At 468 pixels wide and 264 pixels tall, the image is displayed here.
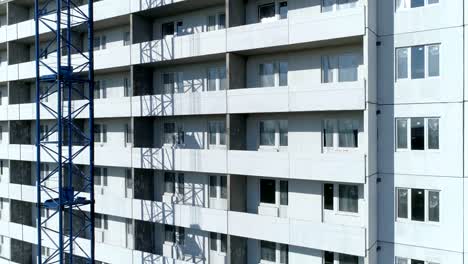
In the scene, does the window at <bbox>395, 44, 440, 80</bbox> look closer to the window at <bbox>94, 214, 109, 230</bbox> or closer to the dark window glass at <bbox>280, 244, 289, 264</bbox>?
the dark window glass at <bbox>280, 244, 289, 264</bbox>

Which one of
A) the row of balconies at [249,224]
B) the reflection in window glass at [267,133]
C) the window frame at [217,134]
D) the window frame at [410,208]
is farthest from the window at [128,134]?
the window frame at [410,208]

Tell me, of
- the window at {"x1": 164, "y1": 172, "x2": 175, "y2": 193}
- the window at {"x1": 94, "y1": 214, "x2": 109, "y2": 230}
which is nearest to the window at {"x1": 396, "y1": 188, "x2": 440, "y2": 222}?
the window at {"x1": 164, "y1": 172, "x2": 175, "y2": 193}

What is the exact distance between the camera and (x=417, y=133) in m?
12.7

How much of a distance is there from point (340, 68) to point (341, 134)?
2313mm

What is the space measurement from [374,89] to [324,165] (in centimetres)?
303

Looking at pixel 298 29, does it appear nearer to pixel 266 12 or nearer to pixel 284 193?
pixel 266 12

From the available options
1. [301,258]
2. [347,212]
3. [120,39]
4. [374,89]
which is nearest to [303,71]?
[374,89]

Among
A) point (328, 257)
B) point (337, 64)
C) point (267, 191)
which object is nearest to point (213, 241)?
point (267, 191)

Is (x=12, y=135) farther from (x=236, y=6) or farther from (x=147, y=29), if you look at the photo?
(x=236, y=6)

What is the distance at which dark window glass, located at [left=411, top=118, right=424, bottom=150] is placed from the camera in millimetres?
12578

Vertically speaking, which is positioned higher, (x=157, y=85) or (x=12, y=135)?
(x=157, y=85)

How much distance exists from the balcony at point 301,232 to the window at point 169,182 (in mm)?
4036

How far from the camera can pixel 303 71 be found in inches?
568

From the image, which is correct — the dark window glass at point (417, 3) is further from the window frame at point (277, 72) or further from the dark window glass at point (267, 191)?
the dark window glass at point (267, 191)
